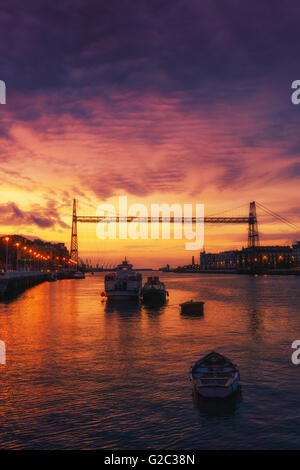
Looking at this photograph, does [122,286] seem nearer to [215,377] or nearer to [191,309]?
[191,309]

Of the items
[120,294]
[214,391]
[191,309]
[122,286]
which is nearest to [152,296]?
[120,294]

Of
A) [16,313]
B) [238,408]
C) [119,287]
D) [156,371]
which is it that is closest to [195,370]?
[238,408]

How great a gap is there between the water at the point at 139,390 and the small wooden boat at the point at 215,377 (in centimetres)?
58

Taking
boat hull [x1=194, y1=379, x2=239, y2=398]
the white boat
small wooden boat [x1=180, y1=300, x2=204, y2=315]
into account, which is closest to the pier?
the white boat

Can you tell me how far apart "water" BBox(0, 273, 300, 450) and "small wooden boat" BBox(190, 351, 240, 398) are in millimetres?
575

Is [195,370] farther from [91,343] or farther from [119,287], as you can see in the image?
[119,287]

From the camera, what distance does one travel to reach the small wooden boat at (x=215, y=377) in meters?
17.9

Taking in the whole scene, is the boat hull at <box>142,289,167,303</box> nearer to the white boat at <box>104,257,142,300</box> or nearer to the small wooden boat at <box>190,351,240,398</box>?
the white boat at <box>104,257,142,300</box>

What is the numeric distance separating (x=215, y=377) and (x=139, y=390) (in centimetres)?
419

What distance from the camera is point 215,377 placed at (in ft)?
60.1

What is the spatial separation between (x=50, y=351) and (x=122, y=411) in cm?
1410

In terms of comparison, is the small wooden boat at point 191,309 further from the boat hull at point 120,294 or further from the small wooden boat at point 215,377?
the small wooden boat at point 215,377

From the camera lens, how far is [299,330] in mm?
39875
